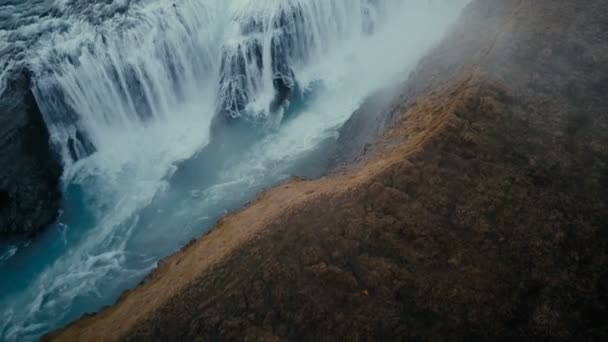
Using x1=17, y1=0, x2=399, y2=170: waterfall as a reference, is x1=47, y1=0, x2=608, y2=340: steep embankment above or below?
below

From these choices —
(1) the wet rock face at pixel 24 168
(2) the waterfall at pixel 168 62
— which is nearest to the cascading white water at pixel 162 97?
(2) the waterfall at pixel 168 62

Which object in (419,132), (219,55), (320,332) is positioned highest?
(219,55)

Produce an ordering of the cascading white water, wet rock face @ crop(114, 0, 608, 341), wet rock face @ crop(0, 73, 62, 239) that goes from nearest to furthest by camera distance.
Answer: wet rock face @ crop(114, 0, 608, 341) → the cascading white water → wet rock face @ crop(0, 73, 62, 239)

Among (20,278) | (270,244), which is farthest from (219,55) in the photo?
(270,244)

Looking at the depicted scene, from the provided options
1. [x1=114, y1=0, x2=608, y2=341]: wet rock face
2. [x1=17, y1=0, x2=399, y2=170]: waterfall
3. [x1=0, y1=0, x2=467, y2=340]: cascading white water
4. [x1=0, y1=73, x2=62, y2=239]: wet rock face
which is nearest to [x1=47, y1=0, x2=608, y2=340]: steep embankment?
[x1=114, y1=0, x2=608, y2=341]: wet rock face

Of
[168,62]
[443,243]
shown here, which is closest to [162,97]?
[168,62]

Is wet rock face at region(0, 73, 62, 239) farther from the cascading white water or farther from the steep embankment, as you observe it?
the steep embankment

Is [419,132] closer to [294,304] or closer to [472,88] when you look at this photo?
[472,88]
